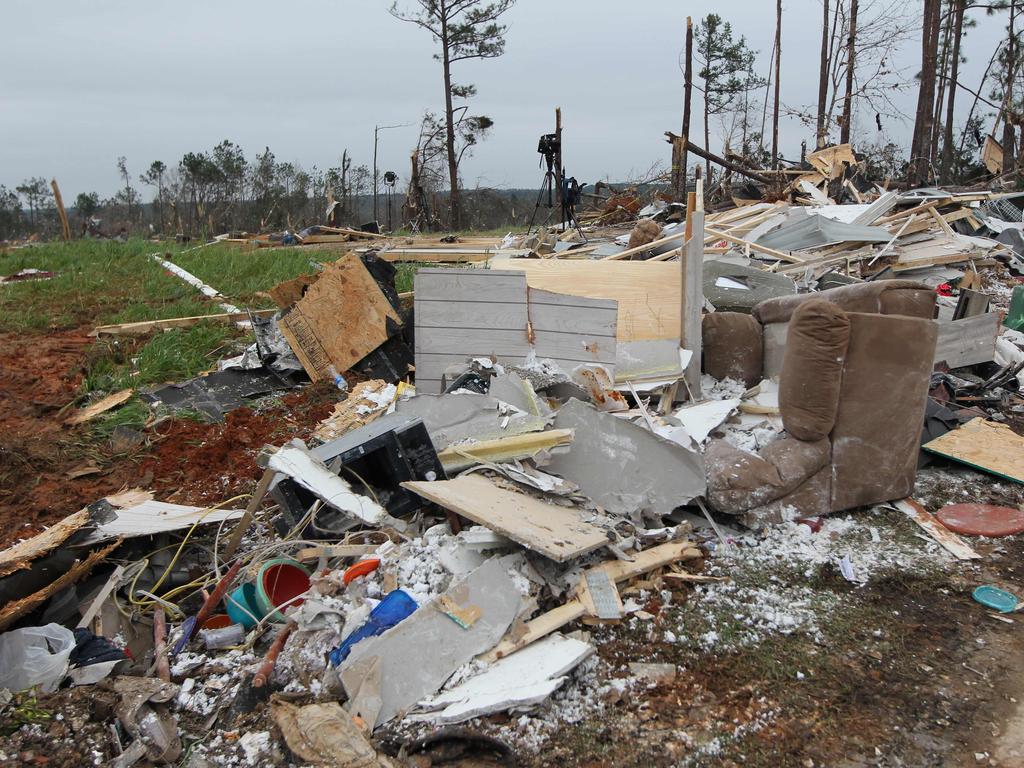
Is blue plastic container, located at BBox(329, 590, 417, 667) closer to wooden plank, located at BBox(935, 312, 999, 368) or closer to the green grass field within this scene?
the green grass field

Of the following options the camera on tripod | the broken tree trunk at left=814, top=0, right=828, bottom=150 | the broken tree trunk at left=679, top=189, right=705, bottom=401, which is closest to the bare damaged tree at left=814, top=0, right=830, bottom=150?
the broken tree trunk at left=814, top=0, right=828, bottom=150

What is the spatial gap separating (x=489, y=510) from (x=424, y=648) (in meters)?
0.68

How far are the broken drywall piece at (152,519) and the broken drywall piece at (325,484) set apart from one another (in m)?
0.50

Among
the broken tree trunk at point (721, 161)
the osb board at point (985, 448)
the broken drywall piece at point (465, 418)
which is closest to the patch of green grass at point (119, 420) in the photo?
the broken drywall piece at point (465, 418)

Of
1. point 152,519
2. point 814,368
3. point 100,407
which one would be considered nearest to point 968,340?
point 814,368

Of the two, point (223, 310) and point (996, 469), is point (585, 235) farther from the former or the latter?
point (996, 469)

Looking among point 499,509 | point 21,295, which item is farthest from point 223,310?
point 499,509

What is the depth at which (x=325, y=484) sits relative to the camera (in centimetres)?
354

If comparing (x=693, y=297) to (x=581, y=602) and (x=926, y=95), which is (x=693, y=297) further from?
(x=926, y=95)

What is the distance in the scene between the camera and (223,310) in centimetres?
778

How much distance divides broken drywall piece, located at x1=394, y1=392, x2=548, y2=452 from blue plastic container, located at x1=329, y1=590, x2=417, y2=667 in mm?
1025

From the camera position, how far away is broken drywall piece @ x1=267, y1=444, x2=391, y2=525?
345 cm

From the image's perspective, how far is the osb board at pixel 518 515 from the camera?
2932mm

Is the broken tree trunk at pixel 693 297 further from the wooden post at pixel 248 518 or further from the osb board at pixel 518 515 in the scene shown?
the wooden post at pixel 248 518
